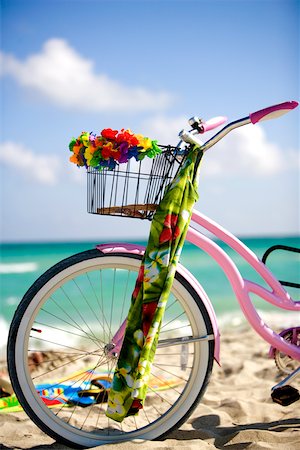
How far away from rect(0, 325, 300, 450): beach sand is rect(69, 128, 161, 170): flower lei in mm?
1247

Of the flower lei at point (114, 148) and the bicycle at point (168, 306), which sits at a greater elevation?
the flower lei at point (114, 148)

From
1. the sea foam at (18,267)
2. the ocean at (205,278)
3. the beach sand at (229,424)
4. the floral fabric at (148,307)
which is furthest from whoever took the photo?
the sea foam at (18,267)

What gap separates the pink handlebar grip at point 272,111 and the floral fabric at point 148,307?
0.44 m

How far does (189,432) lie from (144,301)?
82cm

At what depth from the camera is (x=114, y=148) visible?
8.06ft

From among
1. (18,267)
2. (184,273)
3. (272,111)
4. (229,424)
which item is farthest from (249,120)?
(18,267)

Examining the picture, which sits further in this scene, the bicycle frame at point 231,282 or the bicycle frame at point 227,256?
the bicycle frame at point 231,282

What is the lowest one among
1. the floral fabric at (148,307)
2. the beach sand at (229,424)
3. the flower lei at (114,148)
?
the beach sand at (229,424)

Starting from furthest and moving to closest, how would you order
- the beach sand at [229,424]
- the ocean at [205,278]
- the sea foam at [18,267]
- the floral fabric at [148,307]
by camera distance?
1. the sea foam at [18,267]
2. the ocean at [205,278]
3. the beach sand at [229,424]
4. the floral fabric at [148,307]

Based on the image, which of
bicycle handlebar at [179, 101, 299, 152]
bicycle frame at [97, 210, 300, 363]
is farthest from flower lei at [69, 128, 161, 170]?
bicycle frame at [97, 210, 300, 363]

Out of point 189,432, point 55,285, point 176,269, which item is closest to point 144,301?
point 176,269

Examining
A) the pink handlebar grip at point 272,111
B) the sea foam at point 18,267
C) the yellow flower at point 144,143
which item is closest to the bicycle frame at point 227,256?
the pink handlebar grip at point 272,111

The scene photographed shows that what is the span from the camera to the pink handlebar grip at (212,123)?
258 cm

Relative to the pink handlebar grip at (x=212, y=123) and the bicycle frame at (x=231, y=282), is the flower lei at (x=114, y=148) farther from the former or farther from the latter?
the bicycle frame at (x=231, y=282)
